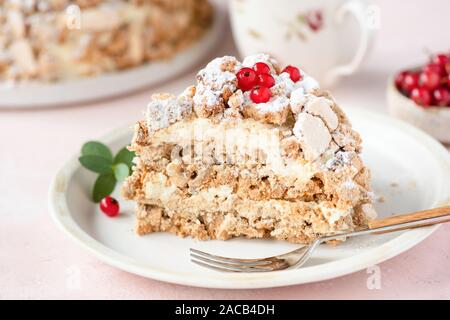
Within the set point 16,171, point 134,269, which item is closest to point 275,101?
point 134,269

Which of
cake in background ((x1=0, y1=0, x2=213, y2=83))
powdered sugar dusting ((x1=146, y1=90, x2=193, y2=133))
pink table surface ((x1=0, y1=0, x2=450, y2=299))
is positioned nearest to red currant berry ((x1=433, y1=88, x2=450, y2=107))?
pink table surface ((x1=0, y1=0, x2=450, y2=299))

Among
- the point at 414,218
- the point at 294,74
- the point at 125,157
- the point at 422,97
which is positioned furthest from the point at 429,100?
the point at 125,157

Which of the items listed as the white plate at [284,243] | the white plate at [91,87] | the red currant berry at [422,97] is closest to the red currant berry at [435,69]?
the red currant berry at [422,97]

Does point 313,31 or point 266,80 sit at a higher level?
point 313,31

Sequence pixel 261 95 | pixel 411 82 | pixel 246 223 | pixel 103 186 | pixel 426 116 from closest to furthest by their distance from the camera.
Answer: pixel 261 95
pixel 246 223
pixel 103 186
pixel 426 116
pixel 411 82

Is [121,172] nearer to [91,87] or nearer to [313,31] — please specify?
[91,87]

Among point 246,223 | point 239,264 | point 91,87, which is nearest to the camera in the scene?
point 239,264
